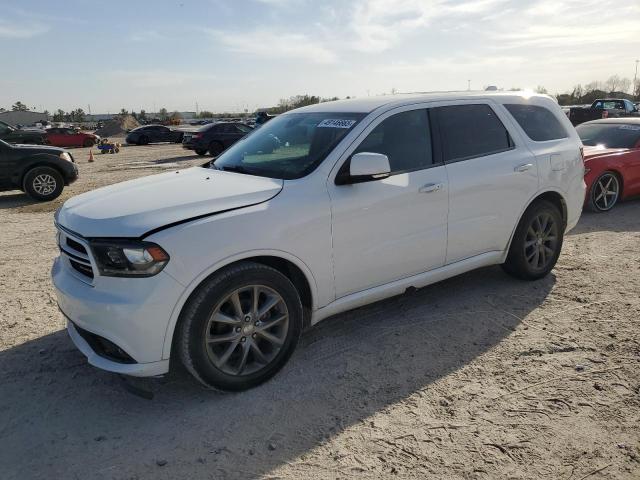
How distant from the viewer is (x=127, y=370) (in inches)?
118

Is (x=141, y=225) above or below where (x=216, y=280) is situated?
above

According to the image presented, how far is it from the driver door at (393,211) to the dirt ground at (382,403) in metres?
0.60

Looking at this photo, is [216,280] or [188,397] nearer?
[216,280]

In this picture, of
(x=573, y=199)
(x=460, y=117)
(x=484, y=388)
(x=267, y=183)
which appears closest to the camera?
(x=484, y=388)

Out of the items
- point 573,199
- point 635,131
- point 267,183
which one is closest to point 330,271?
point 267,183

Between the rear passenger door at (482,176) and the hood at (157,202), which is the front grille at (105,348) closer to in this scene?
the hood at (157,202)

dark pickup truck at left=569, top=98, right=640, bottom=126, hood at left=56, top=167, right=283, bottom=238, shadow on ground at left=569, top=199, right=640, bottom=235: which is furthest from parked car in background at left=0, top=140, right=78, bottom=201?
dark pickup truck at left=569, top=98, right=640, bottom=126

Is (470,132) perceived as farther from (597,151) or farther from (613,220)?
(597,151)

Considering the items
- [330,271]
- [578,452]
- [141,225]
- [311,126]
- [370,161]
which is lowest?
[578,452]

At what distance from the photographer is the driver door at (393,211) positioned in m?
3.62

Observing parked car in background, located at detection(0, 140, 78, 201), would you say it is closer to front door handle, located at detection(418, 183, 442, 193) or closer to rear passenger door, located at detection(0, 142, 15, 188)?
rear passenger door, located at detection(0, 142, 15, 188)

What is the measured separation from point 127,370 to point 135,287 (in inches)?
19.8

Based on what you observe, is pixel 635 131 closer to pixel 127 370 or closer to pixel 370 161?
pixel 370 161

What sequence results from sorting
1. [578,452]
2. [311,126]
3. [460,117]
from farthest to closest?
[460,117], [311,126], [578,452]
